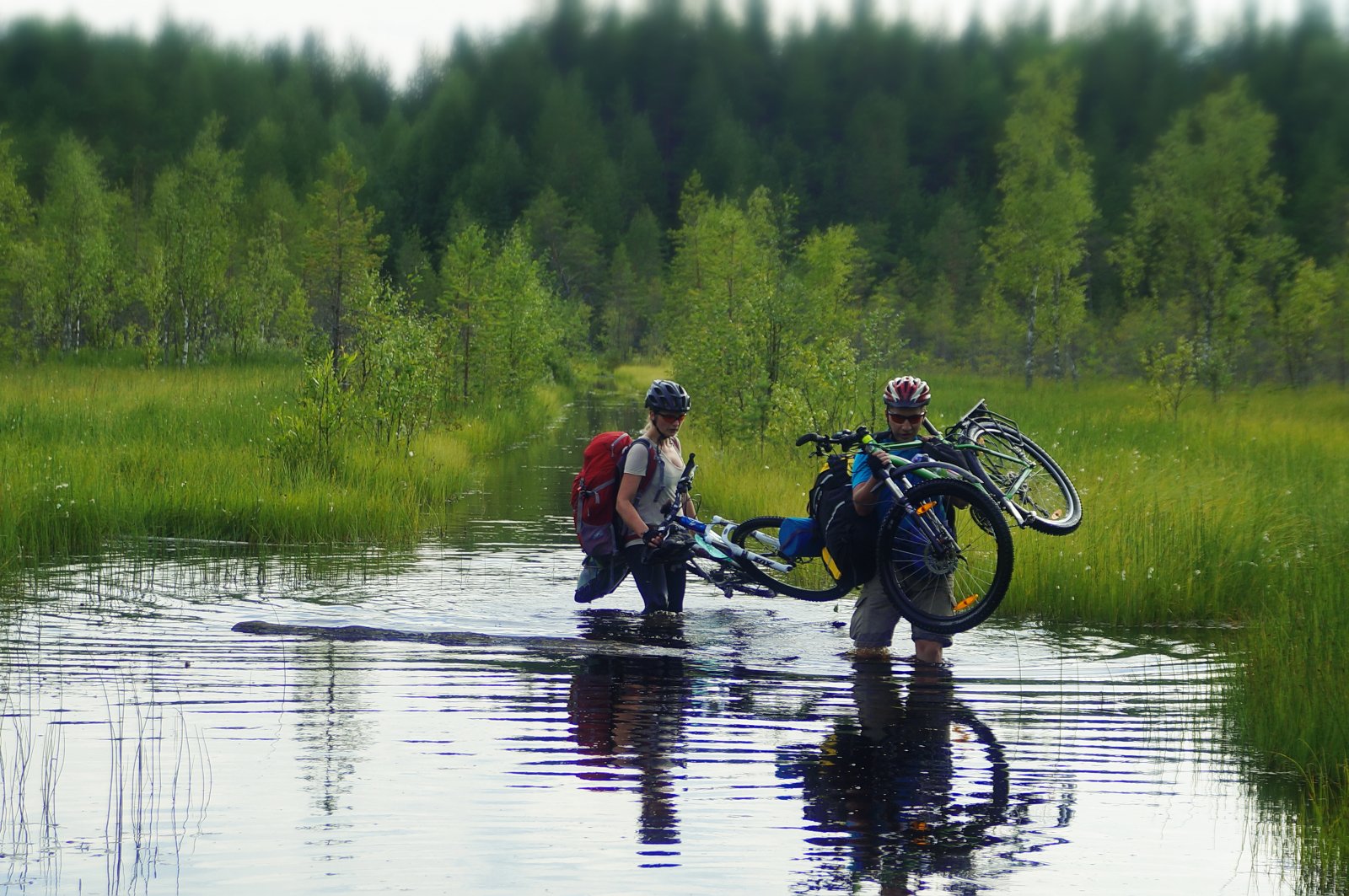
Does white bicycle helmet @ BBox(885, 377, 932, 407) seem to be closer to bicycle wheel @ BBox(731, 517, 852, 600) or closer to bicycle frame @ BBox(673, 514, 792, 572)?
bicycle wheel @ BBox(731, 517, 852, 600)

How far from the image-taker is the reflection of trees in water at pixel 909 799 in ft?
17.5

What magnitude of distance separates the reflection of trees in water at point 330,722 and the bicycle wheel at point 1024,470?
412 cm

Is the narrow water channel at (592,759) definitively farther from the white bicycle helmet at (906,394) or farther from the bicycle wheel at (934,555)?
the white bicycle helmet at (906,394)

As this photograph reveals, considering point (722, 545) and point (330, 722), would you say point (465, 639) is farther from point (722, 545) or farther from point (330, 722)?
point (330, 722)

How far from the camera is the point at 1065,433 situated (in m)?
25.9

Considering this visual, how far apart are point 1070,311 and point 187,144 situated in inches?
2896

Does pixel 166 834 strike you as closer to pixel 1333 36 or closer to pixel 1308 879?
pixel 1308 879

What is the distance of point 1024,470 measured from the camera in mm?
9422

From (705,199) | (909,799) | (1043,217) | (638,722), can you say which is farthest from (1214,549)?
(705,199)

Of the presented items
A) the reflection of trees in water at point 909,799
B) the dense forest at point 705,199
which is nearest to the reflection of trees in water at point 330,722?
the reflection of trees in water at point 909,799

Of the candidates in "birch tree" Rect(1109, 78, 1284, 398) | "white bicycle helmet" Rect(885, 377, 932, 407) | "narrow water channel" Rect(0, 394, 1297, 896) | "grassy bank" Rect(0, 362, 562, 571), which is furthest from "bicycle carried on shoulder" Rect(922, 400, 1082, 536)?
"birch tree" Rect(1109, 78, 1284, 398)

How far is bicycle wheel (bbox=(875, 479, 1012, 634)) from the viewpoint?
28.5ft

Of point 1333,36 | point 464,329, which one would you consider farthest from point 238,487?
point 1333,36

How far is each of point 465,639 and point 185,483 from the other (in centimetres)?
748
